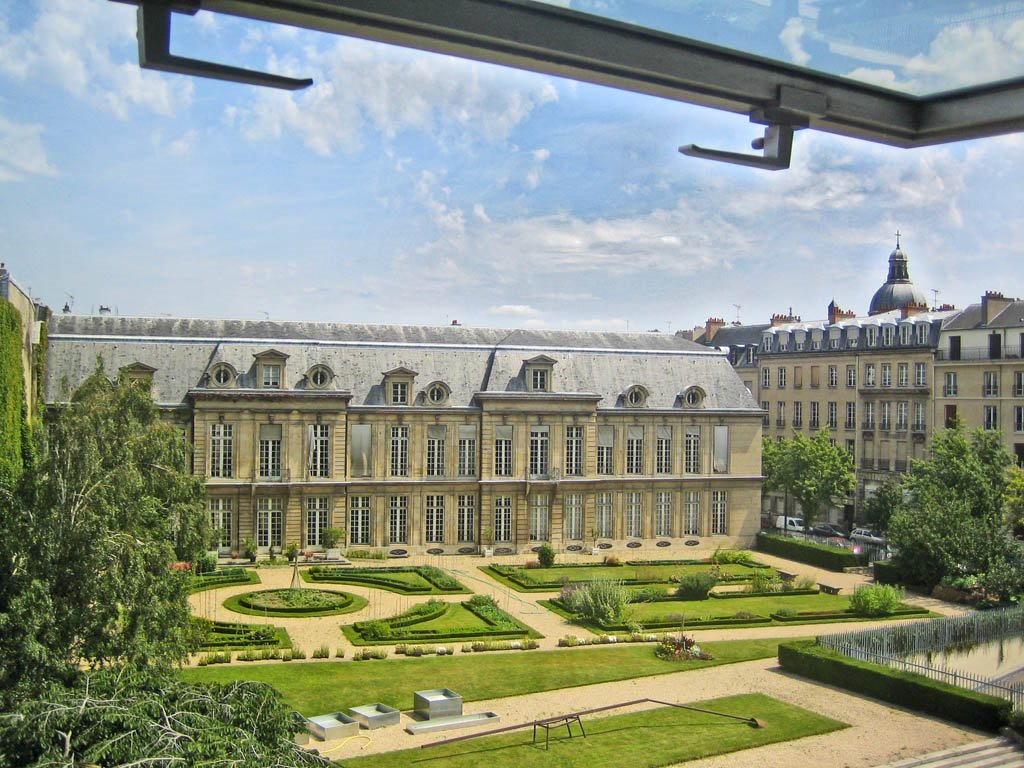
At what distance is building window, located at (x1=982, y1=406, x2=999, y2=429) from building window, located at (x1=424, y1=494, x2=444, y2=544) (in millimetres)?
25531

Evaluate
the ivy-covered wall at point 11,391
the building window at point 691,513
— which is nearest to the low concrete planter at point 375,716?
the ivy-covered wall at point 11,391

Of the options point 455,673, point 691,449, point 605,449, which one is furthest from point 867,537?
point 455,673

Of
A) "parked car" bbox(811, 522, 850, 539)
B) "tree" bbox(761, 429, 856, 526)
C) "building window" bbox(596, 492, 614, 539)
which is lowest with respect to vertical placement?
"parked car" bbox(811, 522, 850, 539)

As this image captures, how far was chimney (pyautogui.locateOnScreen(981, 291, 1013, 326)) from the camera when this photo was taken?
4591 cm

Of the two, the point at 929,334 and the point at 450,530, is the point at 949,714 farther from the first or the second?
the point at 929,334

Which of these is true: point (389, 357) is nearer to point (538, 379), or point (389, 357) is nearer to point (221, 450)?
point (538, 379)

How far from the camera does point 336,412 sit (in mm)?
38656

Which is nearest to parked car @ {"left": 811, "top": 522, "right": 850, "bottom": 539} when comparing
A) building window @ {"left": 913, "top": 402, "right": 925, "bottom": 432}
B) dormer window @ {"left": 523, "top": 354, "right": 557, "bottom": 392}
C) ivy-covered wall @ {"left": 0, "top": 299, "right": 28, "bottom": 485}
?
building window @ {"left": 913, "top": 402, "right": 925, "bottom": 432}

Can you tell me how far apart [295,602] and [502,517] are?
1292 centimetres

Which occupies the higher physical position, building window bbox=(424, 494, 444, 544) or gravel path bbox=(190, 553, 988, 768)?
building window bbox=(424, 494, 444, 544)

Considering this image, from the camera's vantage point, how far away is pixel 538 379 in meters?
41.4

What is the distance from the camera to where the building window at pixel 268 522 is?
37.7 m

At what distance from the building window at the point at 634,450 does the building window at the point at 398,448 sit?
9723 millimetres

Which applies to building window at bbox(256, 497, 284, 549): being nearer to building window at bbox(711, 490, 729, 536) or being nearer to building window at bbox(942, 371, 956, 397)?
building window at bbox(711, 490, 729, 536)
